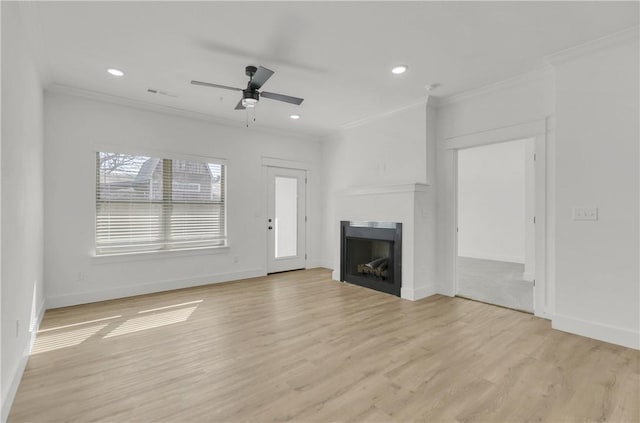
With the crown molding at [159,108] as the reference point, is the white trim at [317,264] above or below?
below

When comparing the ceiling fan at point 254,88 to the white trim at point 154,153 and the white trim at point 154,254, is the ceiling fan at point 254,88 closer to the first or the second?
the white trim at point 154,153

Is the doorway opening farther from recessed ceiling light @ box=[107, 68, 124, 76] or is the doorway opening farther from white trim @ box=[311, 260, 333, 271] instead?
recessed ceiling light @ box=[107, 68, 124, 76]

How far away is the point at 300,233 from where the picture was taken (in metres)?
6.45

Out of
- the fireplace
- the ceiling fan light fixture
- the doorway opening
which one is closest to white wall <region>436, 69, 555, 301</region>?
the fireplace

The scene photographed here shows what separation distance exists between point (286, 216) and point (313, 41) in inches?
151

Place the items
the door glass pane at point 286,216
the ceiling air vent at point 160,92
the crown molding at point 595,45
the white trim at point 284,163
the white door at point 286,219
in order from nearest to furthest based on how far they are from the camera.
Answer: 1. the crown molding at point 595,45
2. the ceiling air vent at point 160,92
3. the white trim at point 284,163
4. the white door at point 286,219
5. the door glass pane at point 286,216

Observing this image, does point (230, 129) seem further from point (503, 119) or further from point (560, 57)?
point (560, 57)

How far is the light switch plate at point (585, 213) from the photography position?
300 centimetres

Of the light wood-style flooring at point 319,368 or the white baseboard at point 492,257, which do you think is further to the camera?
the white baseboard at point 492,257

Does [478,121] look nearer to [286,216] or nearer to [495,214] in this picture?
[286,216]

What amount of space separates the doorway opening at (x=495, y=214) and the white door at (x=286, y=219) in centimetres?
316

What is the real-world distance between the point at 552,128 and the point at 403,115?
1.94 metres

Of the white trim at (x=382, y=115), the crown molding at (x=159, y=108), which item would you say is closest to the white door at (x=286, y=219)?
the crown molding at (x=159, y=108)

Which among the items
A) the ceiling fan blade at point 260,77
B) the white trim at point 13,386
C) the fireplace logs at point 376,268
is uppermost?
the ceiling fan blade at point 260,77
